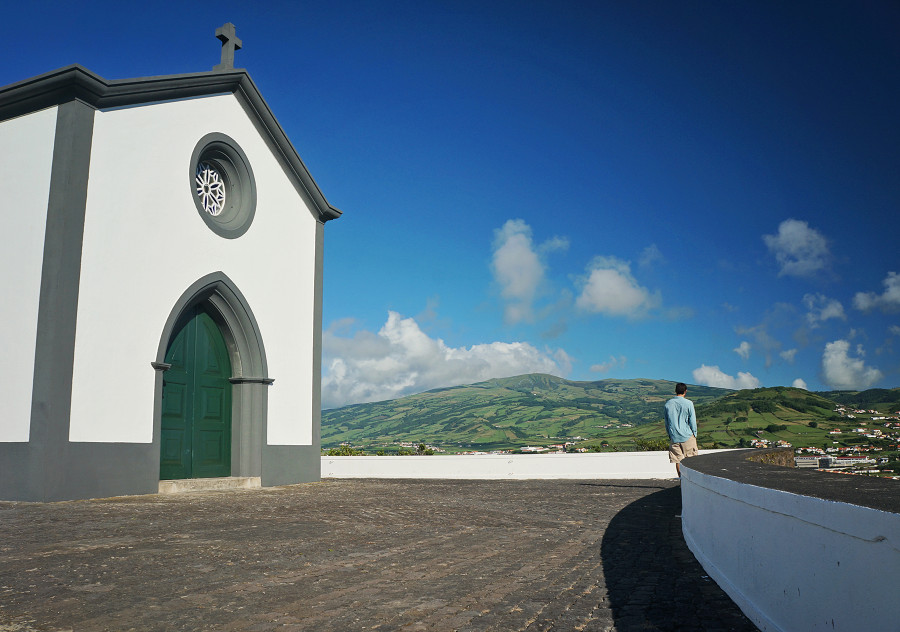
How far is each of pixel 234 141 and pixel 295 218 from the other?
8.06ft

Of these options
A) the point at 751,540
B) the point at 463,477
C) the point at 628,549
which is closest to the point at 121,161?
the point at 628,549

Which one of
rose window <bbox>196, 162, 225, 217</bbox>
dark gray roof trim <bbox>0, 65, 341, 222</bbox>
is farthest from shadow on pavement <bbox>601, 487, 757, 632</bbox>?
rose window <bbox>196, 162, 225, 217</bbox>

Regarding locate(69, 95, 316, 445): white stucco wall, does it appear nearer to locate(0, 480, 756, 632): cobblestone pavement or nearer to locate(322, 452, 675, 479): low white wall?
locate(0, 480, 756, 632): cobblestone pavement

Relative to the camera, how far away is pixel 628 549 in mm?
6301

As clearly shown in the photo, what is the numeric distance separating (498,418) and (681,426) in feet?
386

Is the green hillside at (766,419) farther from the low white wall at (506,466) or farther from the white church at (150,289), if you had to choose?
the white church at (150,289)

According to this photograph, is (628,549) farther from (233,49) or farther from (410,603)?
(233,49)

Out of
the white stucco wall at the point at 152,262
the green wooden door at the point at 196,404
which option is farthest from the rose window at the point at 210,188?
the green wooden door at the point at 196,404

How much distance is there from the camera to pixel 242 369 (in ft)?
48.0

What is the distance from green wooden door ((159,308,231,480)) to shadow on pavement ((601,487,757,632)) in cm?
864

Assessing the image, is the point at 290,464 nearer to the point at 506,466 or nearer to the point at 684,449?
the point at 506,466

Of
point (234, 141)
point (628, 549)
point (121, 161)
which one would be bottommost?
point (628, 549)

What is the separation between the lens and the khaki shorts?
9.86 metres

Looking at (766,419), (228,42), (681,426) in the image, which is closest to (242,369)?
(228,42)
